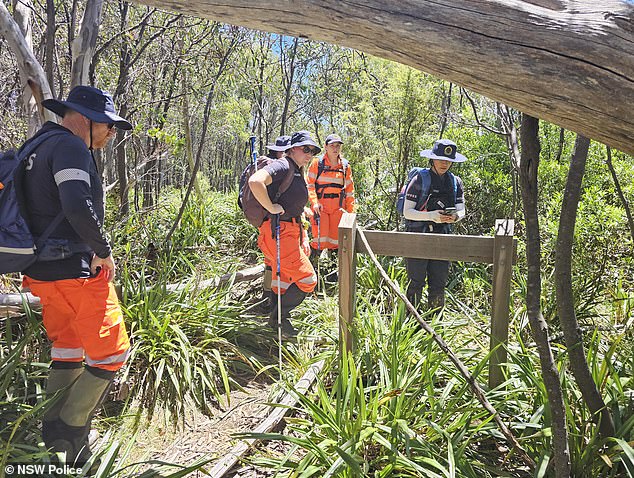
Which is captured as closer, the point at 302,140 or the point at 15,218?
the point at 15,218

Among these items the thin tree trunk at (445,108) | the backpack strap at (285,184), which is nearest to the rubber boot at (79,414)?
the backpack strap at (285,184)

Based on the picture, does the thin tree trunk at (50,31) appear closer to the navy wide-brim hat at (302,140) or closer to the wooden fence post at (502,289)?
the navy wide-brim hat at (302,140)

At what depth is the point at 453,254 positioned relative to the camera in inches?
129

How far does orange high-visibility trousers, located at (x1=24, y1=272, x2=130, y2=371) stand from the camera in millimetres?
2820

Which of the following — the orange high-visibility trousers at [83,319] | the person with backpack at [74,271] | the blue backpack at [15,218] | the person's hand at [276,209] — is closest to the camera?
the blue backpack at [15,218]

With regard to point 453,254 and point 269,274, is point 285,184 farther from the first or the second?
point 453,254

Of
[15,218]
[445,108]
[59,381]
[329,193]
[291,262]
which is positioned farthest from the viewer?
[445,108]

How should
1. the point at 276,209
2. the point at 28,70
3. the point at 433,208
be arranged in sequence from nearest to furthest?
the point at 28,70 → the point at 276,209 → the point at 433,208

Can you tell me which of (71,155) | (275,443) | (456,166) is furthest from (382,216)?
(71,155)

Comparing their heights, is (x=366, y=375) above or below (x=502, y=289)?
below

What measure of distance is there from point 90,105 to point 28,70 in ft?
3.68

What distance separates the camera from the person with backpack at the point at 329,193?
269 inches

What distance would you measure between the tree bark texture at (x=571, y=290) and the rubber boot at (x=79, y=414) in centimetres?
266

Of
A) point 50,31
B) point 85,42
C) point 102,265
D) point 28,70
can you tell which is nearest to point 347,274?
point 102,265
